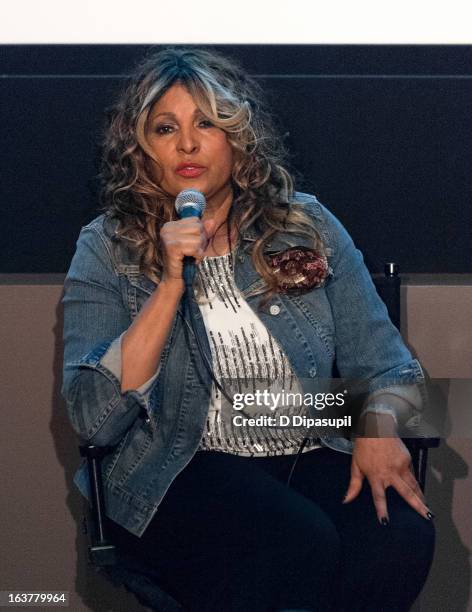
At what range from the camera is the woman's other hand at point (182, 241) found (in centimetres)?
178

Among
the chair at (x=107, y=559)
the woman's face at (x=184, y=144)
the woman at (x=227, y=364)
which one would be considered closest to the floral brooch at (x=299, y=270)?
the woman at (x=227, y=364)

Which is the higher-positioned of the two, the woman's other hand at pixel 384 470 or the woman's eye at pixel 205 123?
the woman's eye at pixel 205 123

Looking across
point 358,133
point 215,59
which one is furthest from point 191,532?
point 358,133

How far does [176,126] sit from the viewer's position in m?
2.07

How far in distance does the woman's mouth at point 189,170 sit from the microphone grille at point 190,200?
12 cm

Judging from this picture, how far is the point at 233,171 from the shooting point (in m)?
2.17

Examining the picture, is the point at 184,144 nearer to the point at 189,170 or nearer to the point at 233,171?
the point at 189,170

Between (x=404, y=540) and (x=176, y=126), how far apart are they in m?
0.87

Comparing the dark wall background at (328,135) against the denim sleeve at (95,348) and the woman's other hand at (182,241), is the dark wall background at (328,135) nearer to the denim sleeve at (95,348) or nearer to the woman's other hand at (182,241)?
the denim sleeve at (95,348)

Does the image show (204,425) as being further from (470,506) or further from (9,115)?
(9,115)

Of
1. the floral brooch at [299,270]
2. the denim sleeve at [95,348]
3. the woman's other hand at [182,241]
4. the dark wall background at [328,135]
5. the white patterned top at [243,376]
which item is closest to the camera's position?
the woman's other hand at [182,241]

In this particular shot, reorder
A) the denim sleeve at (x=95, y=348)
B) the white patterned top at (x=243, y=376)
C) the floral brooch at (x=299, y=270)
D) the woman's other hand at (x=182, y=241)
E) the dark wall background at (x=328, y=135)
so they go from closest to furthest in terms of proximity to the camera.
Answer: the woman's other hand at (x=182, y=241), the denim sleeve at (x=95, y=348), the white patterned top at (x=243, y=376), the floral brooch at (x=299, y=270), the dark wall background at (x=328, y=135)

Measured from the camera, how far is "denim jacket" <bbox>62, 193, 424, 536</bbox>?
1.91 m

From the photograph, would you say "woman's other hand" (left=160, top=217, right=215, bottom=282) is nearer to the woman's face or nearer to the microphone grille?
the microphone grille
